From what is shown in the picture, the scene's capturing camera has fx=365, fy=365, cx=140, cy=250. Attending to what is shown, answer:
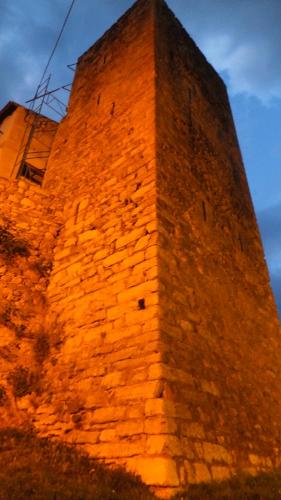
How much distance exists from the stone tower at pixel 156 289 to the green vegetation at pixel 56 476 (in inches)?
8.0

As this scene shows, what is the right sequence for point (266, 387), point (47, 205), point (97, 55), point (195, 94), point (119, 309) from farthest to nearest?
point (97, 55) < point (195, 94) < point (47, 205) < point (266, 387) < point (119, 309)

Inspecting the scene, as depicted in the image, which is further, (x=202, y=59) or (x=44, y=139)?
(x=44, y=139)

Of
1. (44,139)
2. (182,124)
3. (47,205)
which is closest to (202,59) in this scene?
(182,124)

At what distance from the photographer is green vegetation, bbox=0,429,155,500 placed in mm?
2873

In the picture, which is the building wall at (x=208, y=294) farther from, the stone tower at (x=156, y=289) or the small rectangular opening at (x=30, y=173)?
the small rectangular opening at (x=30, y=173)

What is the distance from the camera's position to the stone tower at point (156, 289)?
3.91 m

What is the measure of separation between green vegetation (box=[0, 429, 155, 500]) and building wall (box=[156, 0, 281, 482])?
0.59 metres

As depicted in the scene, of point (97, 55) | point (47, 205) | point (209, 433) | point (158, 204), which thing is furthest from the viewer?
point (97, 55)

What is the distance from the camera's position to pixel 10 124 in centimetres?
1188

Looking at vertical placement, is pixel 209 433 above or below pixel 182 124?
below

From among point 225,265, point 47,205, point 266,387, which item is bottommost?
point 266,387

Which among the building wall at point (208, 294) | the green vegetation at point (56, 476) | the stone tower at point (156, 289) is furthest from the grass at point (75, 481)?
the building wall at point (208, 294)

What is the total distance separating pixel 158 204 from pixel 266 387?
3.43m

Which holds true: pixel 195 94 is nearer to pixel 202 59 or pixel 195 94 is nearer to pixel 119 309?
pixel 202 59
